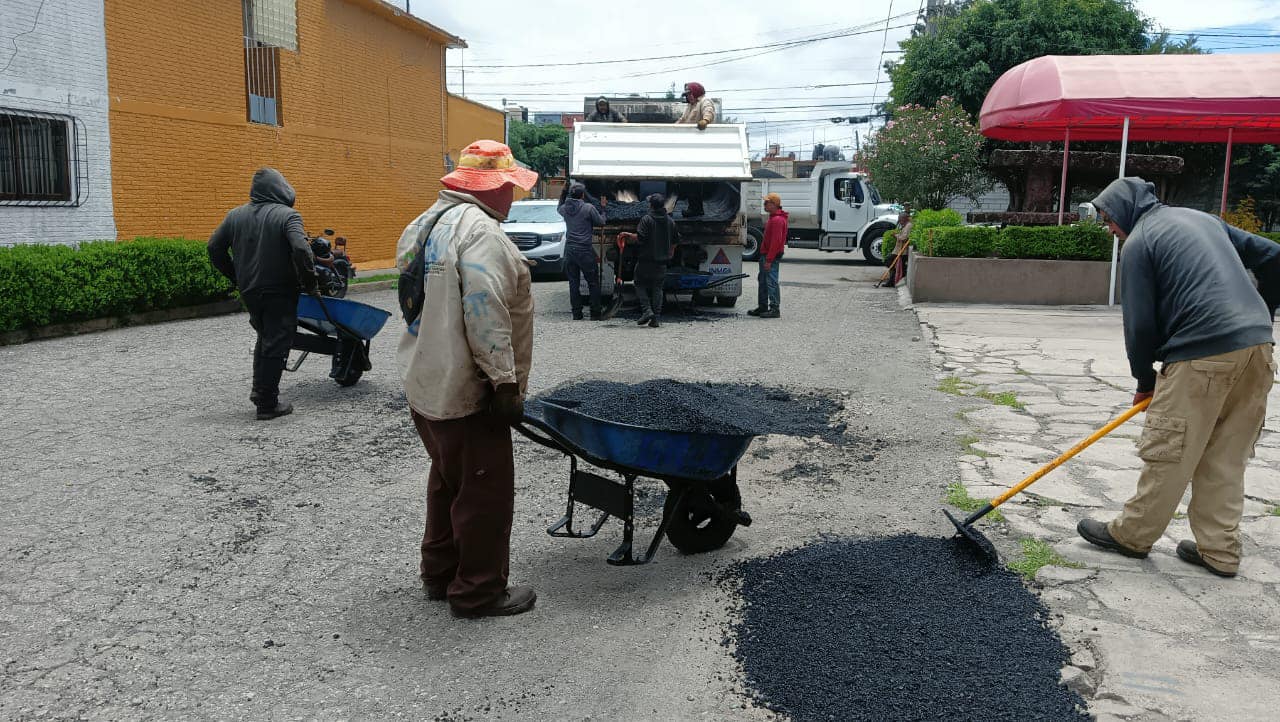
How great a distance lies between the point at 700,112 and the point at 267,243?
8.74m

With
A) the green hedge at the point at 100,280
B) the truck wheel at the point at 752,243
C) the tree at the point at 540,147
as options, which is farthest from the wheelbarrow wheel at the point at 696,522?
the tree at the point at 540,147

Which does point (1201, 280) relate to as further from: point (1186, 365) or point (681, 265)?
point (681, 265)

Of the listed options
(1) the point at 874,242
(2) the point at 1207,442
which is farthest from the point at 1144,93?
(1) the point at 874,242

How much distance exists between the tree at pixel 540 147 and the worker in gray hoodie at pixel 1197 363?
51292 mm

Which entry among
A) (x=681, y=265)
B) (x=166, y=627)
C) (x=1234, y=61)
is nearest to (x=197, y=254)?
(x=681, y=265)

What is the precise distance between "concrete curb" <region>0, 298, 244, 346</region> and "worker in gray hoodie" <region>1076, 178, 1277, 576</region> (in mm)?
10621

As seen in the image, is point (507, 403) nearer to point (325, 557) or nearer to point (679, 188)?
point (325, 557)

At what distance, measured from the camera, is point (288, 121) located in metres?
18.5

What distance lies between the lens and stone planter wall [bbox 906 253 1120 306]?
14789 millimetres

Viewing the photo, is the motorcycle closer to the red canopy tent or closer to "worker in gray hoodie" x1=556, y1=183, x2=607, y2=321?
"worker in gray hoodie" x1=556, y1=183, x2=607, y2=321

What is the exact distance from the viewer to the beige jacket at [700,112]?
568 inches

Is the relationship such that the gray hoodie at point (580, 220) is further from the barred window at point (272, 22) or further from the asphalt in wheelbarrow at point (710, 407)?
the barred window at point (272, 22)

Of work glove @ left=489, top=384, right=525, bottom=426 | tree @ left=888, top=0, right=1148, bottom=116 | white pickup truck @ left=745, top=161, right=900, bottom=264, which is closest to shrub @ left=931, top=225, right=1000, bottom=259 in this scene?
white pickup truck @ left=745, top=161, right=900, bottom=264

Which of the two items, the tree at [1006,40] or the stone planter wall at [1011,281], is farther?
the tree at [1006,40]
